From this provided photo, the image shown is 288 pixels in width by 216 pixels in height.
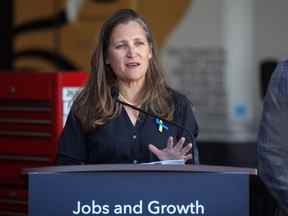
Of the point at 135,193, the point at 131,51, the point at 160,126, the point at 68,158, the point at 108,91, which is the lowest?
the point at 135,193

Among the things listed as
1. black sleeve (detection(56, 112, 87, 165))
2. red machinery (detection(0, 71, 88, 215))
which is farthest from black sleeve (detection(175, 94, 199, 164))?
red machinery (detection(0, 71, 88, 215))

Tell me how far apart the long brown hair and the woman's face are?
0.03 metres

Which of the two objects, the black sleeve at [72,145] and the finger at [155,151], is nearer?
the finger at [155,151]

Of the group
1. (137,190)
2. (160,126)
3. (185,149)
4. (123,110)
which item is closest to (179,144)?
(185,149)

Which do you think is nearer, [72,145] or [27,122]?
[72,145]

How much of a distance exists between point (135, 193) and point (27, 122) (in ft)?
6.66

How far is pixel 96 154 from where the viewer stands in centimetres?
369

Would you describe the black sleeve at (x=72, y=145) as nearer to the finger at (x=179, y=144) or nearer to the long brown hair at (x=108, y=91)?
the long brown hair at (x=108, y=91)

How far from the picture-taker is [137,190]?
10.4 ft

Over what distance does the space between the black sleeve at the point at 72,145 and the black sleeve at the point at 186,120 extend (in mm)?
399

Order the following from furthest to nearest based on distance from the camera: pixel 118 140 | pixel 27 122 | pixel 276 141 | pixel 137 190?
pixel 27 122
pixel 118 140
pixel 276 141
pixel 137 190

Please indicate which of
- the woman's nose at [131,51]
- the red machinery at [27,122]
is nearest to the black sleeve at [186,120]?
the woman's nose at [131,51]

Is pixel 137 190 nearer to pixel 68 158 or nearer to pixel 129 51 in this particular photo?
pixel 68 158

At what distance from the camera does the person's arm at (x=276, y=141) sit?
340 cm
